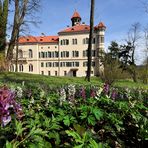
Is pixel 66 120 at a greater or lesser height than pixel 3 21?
lesser

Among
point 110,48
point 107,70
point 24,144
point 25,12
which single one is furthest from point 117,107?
point 110,48

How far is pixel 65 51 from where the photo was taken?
3484 inches

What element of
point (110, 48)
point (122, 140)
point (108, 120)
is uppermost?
point (110, 48)

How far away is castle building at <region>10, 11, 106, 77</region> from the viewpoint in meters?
86.8

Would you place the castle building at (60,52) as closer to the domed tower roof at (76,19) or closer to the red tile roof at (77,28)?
the red tile roof at (77,28)

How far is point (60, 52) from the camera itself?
8881cm

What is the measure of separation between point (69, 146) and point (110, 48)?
257 ft

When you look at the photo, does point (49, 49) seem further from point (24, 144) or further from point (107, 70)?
point (24, 144)

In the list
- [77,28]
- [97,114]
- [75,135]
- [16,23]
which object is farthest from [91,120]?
[77,28]

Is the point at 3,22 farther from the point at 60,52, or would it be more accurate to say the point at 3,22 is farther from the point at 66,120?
the point at 60,52

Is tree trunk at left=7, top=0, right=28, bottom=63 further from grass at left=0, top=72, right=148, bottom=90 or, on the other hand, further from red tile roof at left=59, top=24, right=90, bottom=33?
red tile roof at left=59, top=24, right=90, bottom=33

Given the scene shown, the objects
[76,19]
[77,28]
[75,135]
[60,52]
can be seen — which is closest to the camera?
[75,135]

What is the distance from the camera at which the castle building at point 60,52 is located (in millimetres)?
86812

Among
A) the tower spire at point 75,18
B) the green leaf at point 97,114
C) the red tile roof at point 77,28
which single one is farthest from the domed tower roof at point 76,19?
the green leaf at point 97,114
